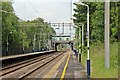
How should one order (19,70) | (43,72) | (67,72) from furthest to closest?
(19,70) → (43,72) → (67,72)

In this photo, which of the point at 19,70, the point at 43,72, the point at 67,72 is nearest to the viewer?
the point at 67,72

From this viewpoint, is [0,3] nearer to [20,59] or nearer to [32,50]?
[20,59]

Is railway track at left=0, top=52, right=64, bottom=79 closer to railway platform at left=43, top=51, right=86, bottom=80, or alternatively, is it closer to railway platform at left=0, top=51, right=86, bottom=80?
railway platform at left=0, top=51, right=86, bottom=80

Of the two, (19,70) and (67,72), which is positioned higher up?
(67,72)

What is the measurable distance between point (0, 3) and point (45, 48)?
8476 centimetres

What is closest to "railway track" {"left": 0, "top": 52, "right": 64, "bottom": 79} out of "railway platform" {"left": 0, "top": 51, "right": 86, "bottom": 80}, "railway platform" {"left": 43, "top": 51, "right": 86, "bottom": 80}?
"railway platform" {"left": 0, "top": 51, "right": 86, "bottom": 80}

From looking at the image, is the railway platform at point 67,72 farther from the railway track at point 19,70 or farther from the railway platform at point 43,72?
the railway track at point 19,70

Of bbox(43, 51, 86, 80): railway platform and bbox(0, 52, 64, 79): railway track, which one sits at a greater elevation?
bbox(43, 51, 86, 80): railway platform

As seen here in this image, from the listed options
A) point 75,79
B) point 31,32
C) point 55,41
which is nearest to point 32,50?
point 31,32

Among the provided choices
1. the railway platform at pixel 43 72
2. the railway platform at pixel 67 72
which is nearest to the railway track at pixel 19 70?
the railway platform at pixel 43 72

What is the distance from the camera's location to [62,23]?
86.6m

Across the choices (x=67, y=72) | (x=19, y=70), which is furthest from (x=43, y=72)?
(x=19, y=70)

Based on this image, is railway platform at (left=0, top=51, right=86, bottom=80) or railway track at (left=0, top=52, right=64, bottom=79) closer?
railway platform at (left=0, top=51, right=86, bottom=80)

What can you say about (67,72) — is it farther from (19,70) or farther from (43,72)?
(19,70)
